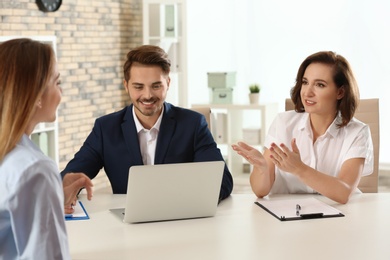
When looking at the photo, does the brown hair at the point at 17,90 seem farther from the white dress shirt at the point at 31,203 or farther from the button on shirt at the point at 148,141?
the button on shirt at the point at 148,141

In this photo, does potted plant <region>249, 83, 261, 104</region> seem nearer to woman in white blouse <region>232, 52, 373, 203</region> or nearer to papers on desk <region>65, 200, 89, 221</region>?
woman in white blouse <region>232, 52, 373, 203</region>

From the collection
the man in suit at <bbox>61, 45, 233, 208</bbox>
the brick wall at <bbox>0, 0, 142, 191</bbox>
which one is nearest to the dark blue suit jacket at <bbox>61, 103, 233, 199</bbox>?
the man in suit at <bbox>61, 45, 233, 208</bbox>

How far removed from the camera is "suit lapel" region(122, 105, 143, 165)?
3.17m

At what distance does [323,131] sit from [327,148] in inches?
3.2

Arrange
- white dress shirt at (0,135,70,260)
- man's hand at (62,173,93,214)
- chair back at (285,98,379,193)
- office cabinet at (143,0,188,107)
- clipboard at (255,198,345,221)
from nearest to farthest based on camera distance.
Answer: white dress shirt at (0,135,70,260) → man's hand at (62,173,93,214) → clipboard at (255,198,345,221) → chair back at (285,98,379,193) → office cabinet at (143,0,188,107)

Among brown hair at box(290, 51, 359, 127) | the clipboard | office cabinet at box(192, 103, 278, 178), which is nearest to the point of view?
the clipboard

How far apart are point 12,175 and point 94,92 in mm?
5400

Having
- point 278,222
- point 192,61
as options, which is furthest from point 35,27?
point 278,222

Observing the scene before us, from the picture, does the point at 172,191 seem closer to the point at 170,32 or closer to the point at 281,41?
the point at 281,41

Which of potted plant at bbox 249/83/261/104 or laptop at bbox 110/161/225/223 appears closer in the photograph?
laptop at bbox 110/161/225/223

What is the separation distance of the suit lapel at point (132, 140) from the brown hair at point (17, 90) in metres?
1.47

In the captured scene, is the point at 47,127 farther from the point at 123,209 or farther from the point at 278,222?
the point at 278,222

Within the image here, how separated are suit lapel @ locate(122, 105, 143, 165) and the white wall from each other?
3.94 meters

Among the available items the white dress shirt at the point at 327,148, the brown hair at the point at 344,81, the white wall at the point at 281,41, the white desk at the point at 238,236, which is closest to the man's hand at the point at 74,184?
the white desk at the point at 238,236
